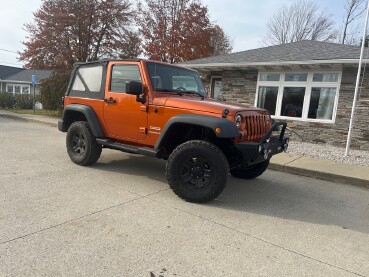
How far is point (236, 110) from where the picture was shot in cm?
414

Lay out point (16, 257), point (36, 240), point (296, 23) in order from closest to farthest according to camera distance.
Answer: point (16, 257) → point (36, 240) → point (296, 23)

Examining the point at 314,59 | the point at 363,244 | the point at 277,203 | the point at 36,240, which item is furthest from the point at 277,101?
the point at 36,240

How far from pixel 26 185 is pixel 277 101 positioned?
29.9ft

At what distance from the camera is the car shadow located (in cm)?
410

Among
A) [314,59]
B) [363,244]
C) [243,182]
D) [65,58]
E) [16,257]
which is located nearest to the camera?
[16,257]

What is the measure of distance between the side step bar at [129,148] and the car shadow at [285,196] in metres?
0.63

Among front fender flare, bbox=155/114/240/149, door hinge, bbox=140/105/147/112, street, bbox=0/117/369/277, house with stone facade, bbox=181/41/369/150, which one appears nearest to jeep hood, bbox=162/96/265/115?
front fender flare, bbox=155/114/240/149

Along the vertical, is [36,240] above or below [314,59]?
below

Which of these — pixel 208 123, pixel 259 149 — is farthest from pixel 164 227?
pixel 259 149

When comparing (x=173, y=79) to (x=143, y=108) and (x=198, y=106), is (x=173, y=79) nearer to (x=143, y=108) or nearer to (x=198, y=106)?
(x=143, y=108)

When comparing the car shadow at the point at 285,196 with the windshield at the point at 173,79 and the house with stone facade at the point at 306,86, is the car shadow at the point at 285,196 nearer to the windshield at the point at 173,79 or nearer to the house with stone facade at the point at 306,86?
the windshield at the point at 173,79

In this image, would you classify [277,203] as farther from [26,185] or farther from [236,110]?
[26,185]

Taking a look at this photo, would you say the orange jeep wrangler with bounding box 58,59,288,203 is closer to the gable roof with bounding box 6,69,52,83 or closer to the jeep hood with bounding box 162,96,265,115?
the jeep hood with bounding box 162,96,265,115

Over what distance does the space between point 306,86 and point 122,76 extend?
7.51 meters
